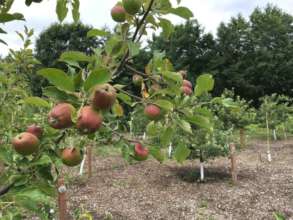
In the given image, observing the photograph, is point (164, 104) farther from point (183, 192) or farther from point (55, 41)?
point (55, 41)

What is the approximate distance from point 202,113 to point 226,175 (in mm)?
6766

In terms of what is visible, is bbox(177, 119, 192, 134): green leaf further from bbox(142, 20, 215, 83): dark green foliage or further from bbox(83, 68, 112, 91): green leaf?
bbox(142, 20, 215, 83): dark green foliage

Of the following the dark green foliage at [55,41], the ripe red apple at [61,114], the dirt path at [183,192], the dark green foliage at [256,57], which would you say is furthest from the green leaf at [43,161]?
the dark green foliage at [256,57]

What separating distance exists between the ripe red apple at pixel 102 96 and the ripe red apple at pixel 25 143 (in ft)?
0.56

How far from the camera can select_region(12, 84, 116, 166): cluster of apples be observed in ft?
2.39

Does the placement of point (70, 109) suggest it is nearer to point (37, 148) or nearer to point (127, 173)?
point (37, 148)

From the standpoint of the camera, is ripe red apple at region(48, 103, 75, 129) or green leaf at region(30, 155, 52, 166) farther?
green leaf at region(30, 155, 52, 166)

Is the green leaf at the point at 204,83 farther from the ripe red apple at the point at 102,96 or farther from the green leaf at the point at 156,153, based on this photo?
the ripe red apple at the point at 102,96

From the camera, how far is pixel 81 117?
73 cm

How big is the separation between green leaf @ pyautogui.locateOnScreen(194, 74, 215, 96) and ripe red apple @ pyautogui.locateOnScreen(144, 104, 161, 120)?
11 centimetres

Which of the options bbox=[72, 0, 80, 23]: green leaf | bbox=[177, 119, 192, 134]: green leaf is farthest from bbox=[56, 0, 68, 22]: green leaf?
bbox=[177, 119, 192, 134]: green leaf

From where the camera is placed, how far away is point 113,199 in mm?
6086

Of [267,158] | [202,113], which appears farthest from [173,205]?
[202,113]

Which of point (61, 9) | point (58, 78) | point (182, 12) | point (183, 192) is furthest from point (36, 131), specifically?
point (183, 192)
